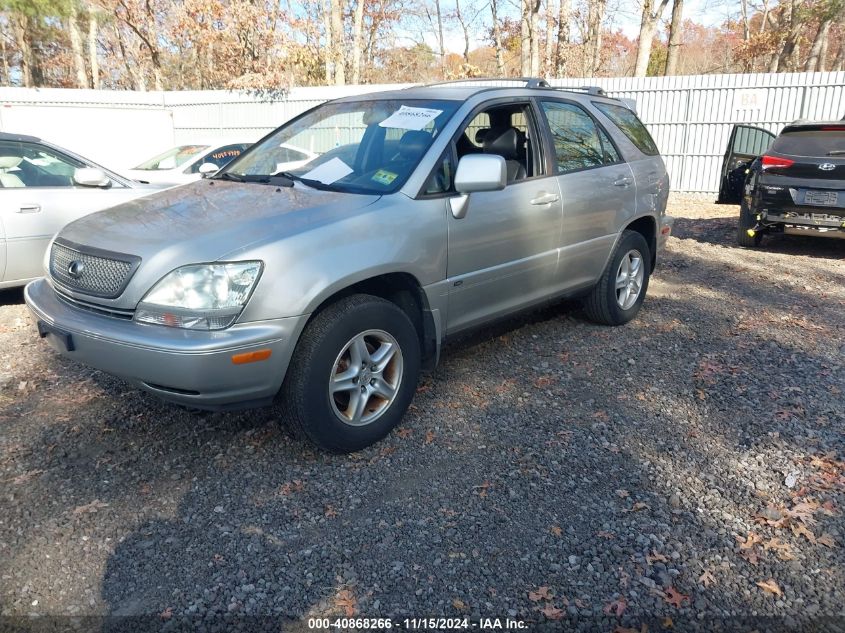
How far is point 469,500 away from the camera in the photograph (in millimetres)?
3062

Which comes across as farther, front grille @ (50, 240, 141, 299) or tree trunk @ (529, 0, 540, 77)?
tree trunk @ (529, 0, 540, 77)

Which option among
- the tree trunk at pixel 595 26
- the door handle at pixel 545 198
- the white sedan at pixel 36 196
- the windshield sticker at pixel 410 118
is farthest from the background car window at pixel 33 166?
→ the tree trunk at pixel 595 26

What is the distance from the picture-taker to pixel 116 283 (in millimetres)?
2992

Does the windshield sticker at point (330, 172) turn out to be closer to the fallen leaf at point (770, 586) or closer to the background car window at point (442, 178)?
the background car window at point (442, 178)

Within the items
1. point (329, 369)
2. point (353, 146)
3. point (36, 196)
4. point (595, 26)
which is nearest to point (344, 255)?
point (329, 369)

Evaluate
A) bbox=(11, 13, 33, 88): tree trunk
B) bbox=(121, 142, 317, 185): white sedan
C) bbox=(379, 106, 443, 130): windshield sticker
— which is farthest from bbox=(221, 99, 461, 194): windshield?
bbox=(11, 13, 33, 88): tree trunk

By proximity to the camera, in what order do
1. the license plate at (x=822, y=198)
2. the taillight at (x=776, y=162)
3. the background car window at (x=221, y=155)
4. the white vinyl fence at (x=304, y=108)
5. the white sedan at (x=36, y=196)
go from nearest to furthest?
the white sedan at (x=36, y=196) < the license plate at (x=822, y=198) < the taillight at (x=776, y=162) < the background car window at (x=221, y=155) < the white vinyl fence at (x=304, y=108)

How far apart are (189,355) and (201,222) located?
2.44 feet

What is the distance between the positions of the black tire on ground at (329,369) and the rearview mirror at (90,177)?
3795mm

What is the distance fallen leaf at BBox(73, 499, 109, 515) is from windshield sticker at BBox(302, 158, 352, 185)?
6.42ft

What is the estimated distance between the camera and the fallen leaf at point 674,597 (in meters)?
2.44

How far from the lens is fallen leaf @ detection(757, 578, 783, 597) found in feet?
8.16

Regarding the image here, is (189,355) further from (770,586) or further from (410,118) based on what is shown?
(770,586)

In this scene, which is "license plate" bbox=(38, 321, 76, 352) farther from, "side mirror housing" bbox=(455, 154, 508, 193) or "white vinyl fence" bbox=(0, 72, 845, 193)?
"white vinyl fence" bbox=(0, 72, 845, 193)
